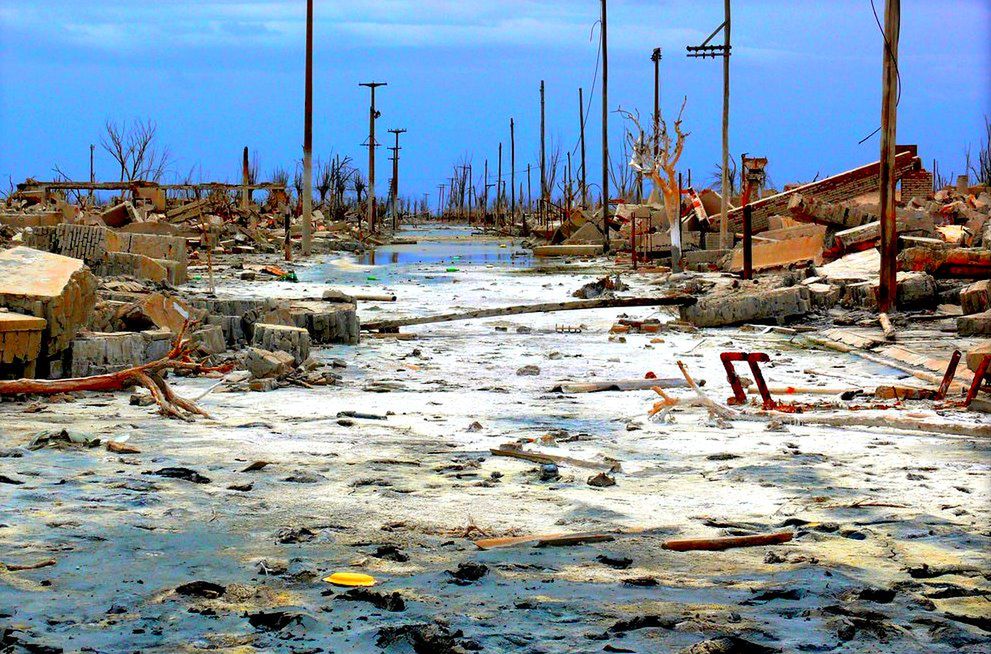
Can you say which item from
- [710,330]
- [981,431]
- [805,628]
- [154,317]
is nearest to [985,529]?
[805,628]

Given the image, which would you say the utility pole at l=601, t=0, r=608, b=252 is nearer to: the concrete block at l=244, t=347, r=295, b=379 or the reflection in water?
the reflection in water

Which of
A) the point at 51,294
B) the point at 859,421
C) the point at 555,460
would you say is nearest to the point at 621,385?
the point at 859,421

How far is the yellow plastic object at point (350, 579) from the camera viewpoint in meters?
3.64

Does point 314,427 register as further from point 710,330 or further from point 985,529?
point 710,330

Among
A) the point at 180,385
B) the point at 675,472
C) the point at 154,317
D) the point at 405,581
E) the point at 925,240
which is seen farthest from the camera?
the point at 925,240

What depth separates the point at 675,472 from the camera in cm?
542

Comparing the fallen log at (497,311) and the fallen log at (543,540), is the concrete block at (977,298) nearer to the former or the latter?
the fallen log at (497,311)

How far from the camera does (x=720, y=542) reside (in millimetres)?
4098

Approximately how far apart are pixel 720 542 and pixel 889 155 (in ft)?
35.3

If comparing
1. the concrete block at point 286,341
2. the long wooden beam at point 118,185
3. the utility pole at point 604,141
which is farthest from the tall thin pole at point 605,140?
the concrete block at point 286,341

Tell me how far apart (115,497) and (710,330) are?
358 inches

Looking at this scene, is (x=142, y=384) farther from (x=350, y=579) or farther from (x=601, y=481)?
(x=350, y=579)

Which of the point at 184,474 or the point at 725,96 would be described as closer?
the point at 184,474

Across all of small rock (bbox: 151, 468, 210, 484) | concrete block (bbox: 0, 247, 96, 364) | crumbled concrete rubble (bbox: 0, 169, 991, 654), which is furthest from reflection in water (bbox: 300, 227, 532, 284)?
small rock (bbox: 151, 468, 210, 484)
